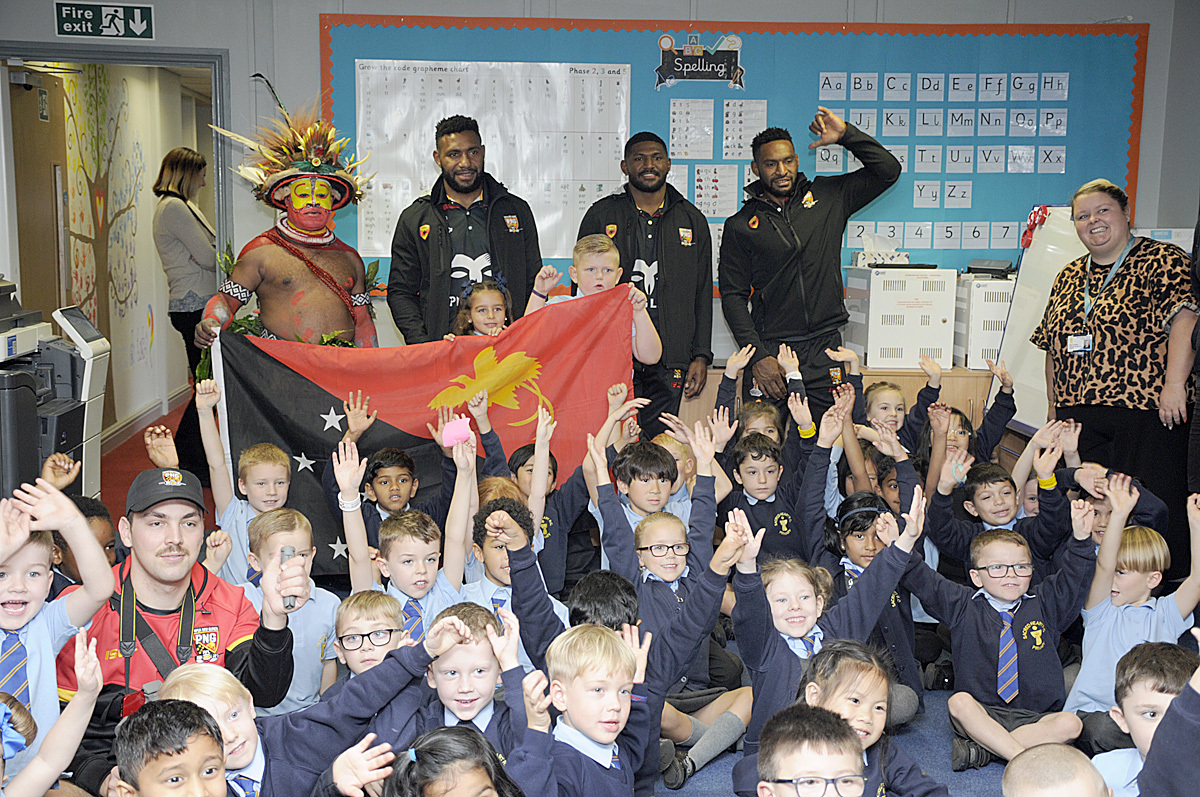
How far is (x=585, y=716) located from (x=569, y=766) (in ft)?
0.39

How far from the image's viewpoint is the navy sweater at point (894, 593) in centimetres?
379

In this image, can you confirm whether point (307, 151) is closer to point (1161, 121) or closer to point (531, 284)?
point (531, 284)

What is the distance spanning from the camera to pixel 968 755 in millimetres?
3424

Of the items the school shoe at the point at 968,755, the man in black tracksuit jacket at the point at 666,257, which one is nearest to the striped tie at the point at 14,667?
the school shoe at the point at 968,755

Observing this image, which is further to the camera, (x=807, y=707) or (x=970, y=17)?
(x=970, y=17)

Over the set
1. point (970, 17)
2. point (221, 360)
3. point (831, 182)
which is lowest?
point (221, 360)

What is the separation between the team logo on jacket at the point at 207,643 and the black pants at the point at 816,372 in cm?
325

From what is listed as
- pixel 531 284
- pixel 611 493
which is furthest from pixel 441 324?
pixel 611 493

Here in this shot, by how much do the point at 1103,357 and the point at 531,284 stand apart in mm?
2764

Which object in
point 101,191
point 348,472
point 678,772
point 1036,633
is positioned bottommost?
point 678,772

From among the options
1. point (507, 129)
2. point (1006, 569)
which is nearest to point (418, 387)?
point (507, 129)

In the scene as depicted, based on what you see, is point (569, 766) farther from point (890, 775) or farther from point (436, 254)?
point (436, 254)

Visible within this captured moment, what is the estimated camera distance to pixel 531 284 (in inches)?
221

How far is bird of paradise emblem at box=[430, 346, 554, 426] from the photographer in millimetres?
4625
